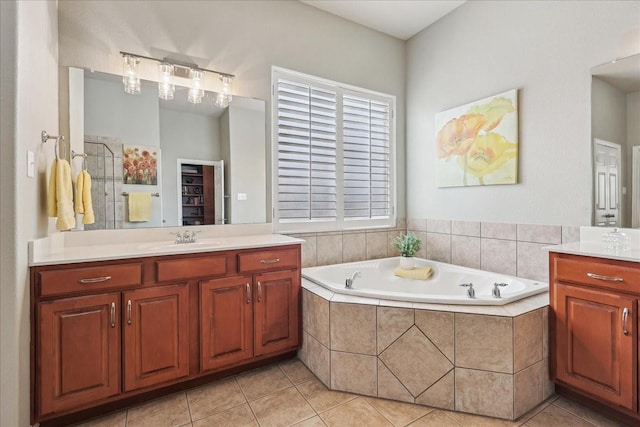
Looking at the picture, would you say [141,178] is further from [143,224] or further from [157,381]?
[157,381]

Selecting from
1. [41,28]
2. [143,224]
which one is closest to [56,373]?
[143,224]

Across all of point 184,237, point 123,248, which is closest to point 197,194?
point 184,237

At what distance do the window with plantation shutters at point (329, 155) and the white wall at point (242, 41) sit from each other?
5.2 inches

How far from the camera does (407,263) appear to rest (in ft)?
9.93

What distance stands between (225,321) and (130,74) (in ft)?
6.16

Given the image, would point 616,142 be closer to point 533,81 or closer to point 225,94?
point 533,81

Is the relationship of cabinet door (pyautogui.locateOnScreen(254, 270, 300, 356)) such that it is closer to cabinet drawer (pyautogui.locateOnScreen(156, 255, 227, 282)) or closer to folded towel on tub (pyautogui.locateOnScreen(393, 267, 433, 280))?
cabinet drawer (pyautogui.locateOnScreen(156, 255, 227, 282))

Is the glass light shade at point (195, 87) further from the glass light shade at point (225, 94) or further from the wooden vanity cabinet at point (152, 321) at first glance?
the wooden vanity cabinet at point (152, 321)

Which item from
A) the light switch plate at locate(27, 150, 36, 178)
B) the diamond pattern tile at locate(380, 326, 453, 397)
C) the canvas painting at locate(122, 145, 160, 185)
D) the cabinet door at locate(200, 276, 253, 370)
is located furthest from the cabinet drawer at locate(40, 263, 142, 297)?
the diamond pattern tile at locate(380, 326, 453, 397)

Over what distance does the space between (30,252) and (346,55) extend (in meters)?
2.97

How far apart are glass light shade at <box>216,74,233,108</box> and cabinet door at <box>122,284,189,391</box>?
1.47 metres

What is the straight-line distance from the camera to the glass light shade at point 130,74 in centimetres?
221

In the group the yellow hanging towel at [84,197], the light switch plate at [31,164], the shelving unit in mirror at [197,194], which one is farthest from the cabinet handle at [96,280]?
the shelving unit in mirror at [197,194]

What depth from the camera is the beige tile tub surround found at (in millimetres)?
1737
